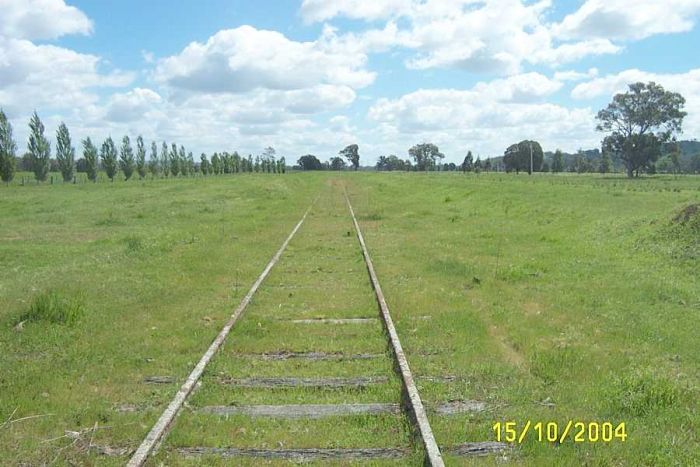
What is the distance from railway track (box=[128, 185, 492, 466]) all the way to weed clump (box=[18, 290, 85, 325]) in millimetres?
2280

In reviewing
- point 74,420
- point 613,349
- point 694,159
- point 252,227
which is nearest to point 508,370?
point 613,349

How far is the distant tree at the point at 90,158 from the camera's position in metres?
81.6

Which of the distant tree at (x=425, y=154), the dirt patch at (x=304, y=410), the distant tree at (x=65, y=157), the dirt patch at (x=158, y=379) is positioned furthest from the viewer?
the distant tree at (x=425, y=154)

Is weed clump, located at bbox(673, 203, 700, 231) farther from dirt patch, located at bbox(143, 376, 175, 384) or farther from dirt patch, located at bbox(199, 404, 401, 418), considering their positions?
dirt patch, located at bbox(143, 376, 175, 384)

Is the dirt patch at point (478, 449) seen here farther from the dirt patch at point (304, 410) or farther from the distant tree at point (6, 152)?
the distant tree at point (6, 152)

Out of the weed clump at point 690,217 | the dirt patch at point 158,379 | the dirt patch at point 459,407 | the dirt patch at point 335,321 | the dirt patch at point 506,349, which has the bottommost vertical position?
the dirt patch at point 158,379

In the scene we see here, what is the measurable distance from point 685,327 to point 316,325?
502cm

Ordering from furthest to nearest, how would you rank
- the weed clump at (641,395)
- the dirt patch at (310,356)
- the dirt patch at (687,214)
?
the dirt patch at (687,214), the dirt patch at (310,356), the weed clump at (641,395)

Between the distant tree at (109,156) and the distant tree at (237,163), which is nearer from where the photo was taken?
the distant tree at (109,156)

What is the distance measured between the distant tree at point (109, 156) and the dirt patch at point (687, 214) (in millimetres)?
82982

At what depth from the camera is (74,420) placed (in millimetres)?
5121

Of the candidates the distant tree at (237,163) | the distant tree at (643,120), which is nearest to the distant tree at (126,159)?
the distant tree at (237,163)

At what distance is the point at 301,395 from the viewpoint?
562 cm

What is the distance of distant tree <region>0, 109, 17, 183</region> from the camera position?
61750 mm
